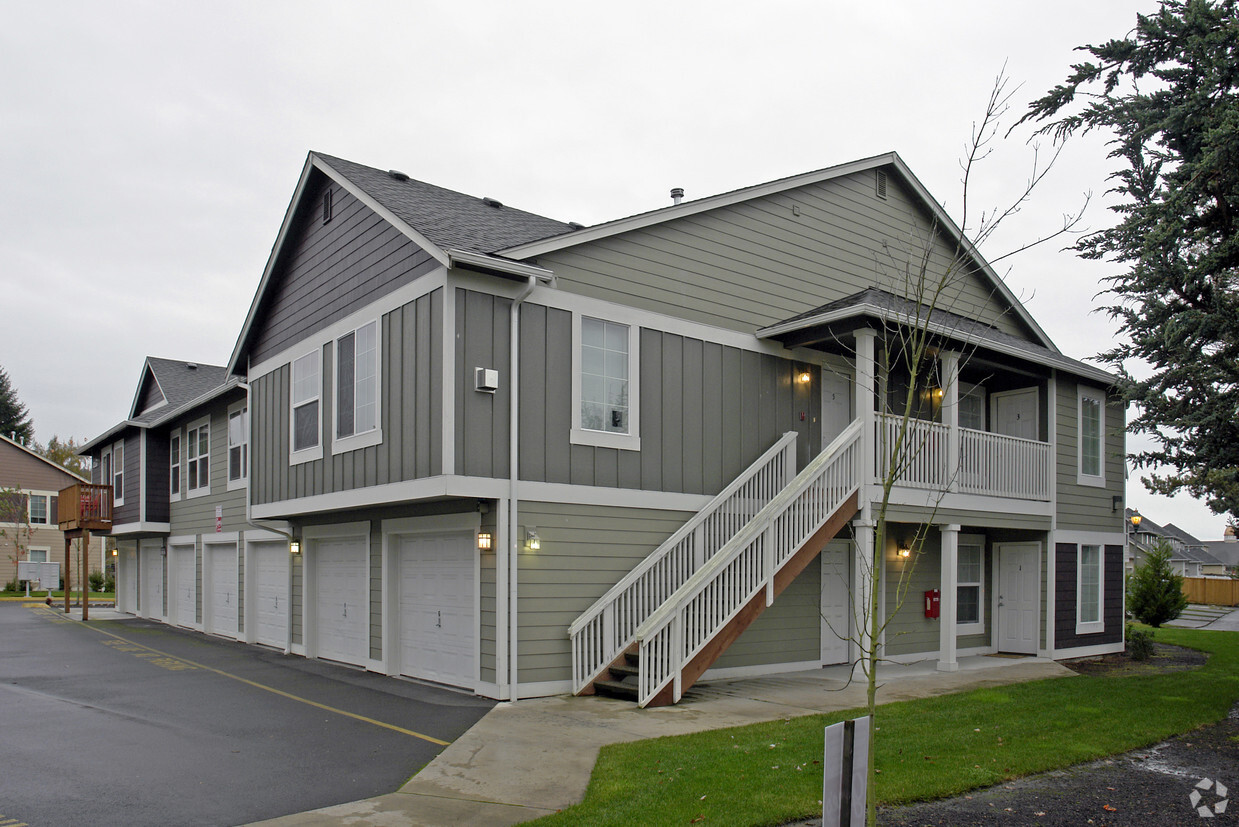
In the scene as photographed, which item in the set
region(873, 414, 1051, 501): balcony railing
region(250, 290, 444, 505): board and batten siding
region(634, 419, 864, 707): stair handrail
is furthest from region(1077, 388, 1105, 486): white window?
region(250, 290, 444, 505): board and batten siding

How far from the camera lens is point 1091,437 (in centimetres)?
1705

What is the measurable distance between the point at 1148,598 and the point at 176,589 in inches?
982

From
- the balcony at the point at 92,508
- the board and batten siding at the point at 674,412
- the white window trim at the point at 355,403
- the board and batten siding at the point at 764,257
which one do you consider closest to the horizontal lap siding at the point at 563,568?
the board and batten siding at the point at 674,412

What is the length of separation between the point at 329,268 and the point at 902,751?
1077 centimetres

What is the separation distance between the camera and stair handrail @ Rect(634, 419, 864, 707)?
10398 mm

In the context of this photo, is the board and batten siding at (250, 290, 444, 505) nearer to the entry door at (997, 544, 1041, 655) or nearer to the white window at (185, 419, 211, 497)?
the white window at (185, 419, 211, 497)

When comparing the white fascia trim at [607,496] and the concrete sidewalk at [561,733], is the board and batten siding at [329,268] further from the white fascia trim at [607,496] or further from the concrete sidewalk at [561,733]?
the concrete sidewalk at [561,733]

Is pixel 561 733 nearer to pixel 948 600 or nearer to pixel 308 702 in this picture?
pixel 308 702

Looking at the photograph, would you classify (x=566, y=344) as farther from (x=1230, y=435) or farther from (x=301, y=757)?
(x=1230, y=435)

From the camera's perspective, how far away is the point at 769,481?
45.2 ft

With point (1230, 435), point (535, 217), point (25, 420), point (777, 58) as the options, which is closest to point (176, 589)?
point (535, 217)

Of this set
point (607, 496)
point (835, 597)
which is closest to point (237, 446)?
point (607, 496)

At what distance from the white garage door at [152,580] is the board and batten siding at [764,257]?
18633 mm

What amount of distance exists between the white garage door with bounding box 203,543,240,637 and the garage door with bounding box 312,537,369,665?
488 centimetres
